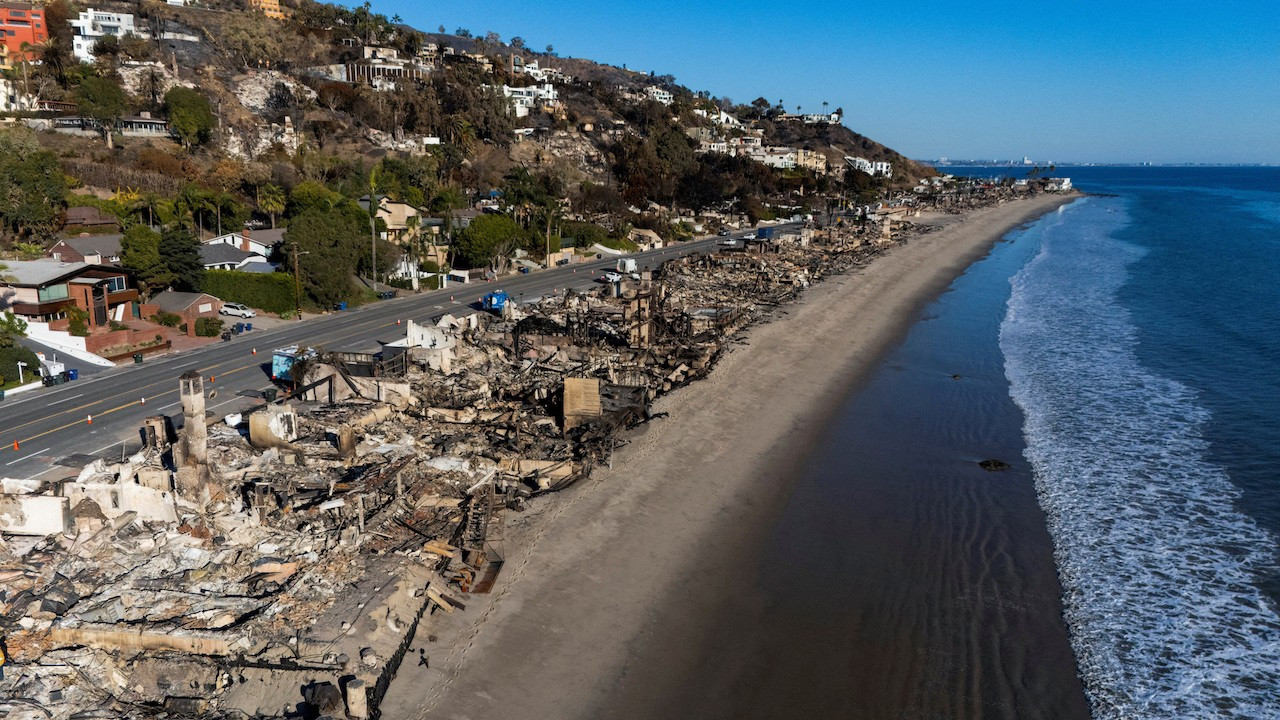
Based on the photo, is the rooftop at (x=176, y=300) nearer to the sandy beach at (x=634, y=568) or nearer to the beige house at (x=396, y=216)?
the beige house at (x=396, y=216)

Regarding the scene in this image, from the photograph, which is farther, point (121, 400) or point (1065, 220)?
point (1065, 220)

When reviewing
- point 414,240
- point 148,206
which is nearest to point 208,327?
point 414,240

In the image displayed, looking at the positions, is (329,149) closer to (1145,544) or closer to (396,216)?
(396,216)

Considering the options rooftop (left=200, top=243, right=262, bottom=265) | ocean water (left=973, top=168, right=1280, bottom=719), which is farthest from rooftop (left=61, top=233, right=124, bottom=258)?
ocean water (left=973, top=168, right=1280, bottom=719)

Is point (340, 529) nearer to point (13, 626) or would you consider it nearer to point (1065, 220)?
point (13, 626)

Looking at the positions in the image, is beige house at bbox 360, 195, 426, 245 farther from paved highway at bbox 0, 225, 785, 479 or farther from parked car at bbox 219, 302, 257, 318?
parked car at bbox 219, 302, 257, 318

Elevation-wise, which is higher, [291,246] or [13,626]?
[291,246]

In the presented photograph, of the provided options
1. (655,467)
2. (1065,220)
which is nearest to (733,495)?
(655,467)
